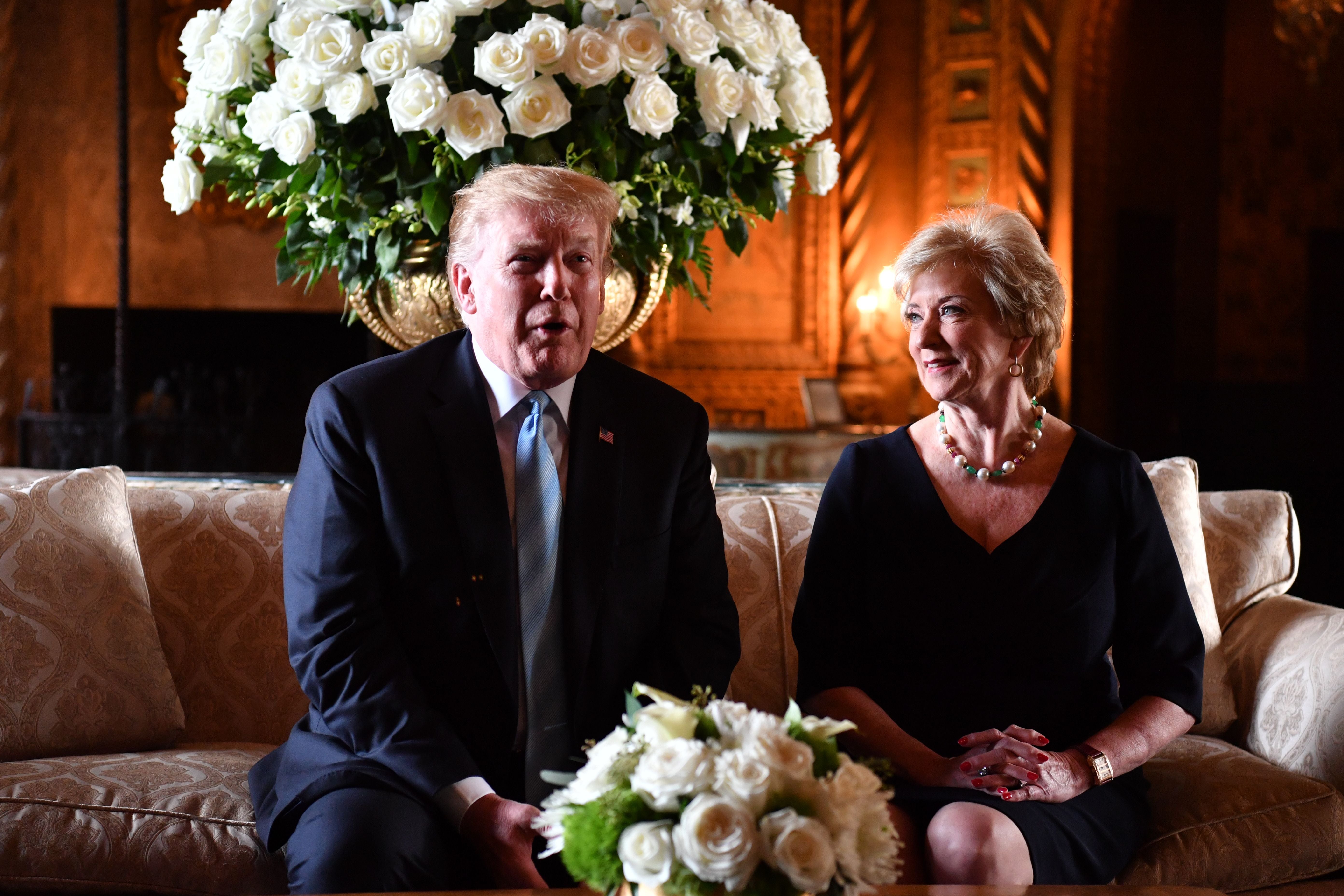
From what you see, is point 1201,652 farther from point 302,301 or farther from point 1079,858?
point 302,301

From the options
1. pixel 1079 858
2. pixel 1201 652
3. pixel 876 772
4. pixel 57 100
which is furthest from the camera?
pixel 57 100

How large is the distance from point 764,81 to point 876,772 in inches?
55.4

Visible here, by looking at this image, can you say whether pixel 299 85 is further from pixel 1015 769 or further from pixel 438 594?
pixel 1015 769

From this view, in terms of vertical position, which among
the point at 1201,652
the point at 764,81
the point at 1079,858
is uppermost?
the point at 764,81

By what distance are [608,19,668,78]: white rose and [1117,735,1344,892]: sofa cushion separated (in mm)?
1516

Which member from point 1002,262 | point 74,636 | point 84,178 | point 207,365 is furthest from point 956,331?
point 84,178

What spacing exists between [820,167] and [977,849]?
129 centimetres

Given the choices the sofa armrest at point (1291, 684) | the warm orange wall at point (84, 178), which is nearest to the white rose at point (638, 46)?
the sofa armrest at point (1291, 684)

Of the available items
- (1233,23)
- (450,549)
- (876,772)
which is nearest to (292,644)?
(450,549)

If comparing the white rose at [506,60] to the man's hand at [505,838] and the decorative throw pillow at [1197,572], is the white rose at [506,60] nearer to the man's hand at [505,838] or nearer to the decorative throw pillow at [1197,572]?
the man's hand at [505,838]

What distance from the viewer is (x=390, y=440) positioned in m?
1.79

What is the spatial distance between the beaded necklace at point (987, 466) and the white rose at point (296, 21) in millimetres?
1238

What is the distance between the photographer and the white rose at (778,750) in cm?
101

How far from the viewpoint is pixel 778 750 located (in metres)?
1.03
